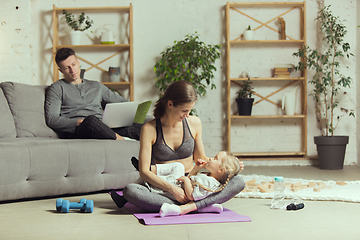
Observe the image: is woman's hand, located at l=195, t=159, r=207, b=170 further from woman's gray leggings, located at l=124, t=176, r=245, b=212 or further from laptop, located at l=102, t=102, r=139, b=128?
laptop, located at l=102, t=102, r=139, b=128

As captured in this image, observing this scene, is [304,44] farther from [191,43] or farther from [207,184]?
[207,184]

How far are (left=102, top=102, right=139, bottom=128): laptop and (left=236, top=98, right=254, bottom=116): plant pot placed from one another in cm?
176

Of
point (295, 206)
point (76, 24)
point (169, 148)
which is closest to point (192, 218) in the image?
point (169, 148)

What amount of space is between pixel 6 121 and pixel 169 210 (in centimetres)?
171

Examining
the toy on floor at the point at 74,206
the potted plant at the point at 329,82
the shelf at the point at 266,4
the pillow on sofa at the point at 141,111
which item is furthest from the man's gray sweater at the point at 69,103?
the potted plant at the point at 329,82

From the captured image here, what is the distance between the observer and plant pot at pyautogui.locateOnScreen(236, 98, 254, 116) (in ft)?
14.4

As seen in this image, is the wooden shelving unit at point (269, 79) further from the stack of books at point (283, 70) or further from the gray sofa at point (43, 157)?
the gray sofa at point (43, 157)

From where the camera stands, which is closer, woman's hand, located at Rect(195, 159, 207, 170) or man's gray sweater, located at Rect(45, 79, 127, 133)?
woman's hand, located at Rect(195, 159, 207, 170)

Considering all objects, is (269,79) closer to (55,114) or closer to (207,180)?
(55,114)

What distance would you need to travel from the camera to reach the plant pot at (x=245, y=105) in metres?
4.40

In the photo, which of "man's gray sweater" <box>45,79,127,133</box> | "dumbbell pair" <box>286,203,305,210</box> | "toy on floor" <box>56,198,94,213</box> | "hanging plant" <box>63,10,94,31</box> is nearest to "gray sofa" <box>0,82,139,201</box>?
"man's gray sweater" <box>45,79,127,133</box>

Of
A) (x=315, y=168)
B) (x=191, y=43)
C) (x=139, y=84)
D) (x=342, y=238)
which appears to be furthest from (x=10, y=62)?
(x=342, y=238)

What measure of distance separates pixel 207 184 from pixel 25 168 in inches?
48.0

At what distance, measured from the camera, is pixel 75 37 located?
4465mm
